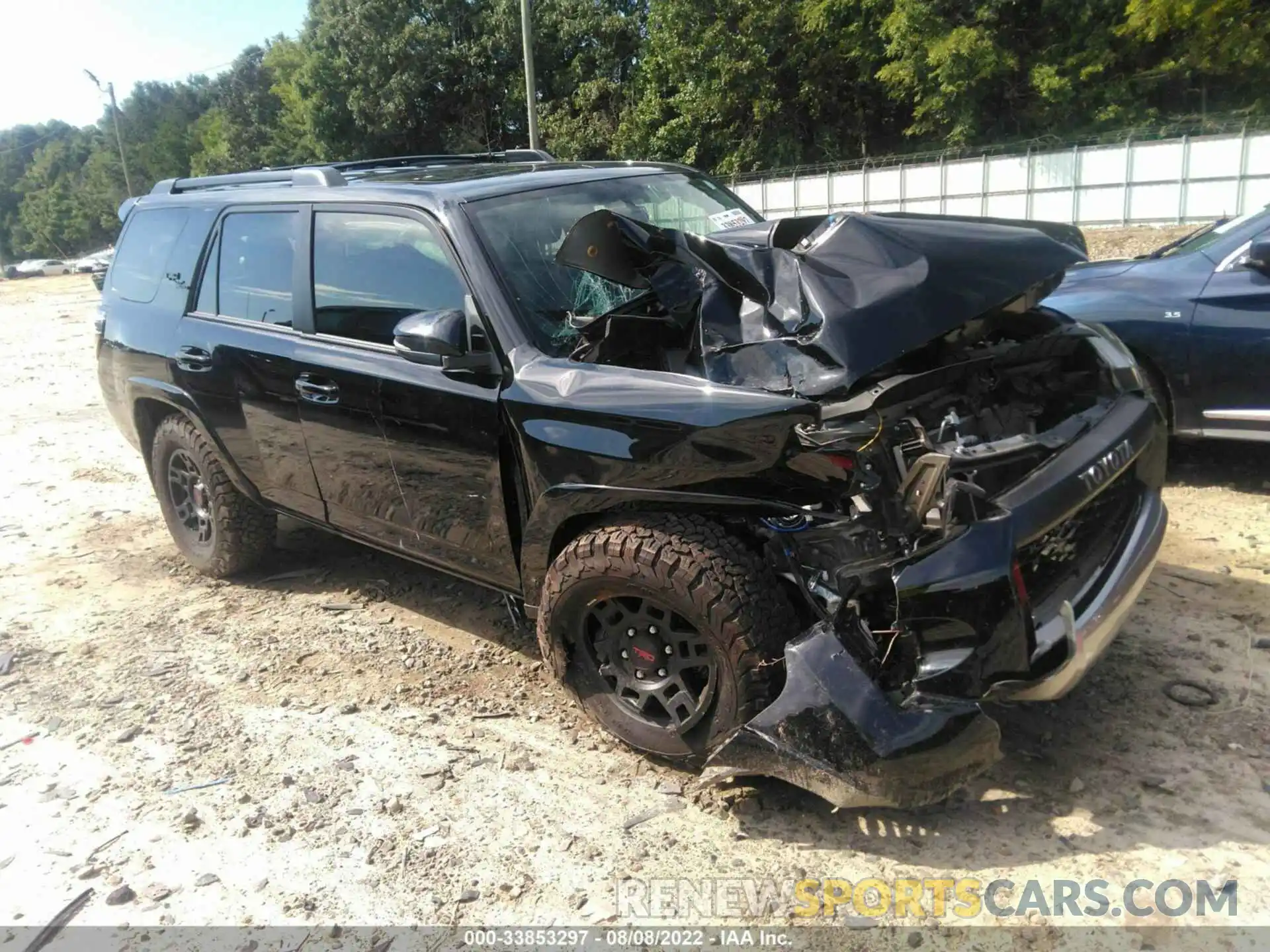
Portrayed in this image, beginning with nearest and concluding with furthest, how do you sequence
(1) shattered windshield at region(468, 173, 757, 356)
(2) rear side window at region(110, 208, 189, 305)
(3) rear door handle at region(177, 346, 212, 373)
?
(1) shattered windshield at region(468, 173, 757, 356)
(3) rear door handle at region(177, 346, 212, 373)
(2) rear side window at region(110, 208, 189, 305)

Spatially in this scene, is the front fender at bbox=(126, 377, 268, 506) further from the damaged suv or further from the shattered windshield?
the shattered windshield

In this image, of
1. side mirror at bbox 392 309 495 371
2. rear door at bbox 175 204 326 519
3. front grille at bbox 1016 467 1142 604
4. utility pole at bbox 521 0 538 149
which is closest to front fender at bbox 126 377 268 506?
rear door at bbox 175 204 326 519

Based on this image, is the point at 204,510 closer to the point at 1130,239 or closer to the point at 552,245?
the point at 552,245

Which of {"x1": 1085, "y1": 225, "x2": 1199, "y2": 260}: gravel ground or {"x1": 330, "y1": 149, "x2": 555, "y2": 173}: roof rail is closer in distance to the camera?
{"x1": 330, "y1": 149, "x2": 555, "y2": 173}: roof rail

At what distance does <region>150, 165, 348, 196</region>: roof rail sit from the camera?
402 cm

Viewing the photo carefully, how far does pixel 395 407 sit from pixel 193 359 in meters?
1.60

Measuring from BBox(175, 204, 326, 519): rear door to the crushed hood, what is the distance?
5.26 feet

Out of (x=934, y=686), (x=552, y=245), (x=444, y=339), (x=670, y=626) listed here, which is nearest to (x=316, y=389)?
(x=444, y=339)

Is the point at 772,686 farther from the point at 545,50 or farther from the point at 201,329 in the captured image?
the point at 545,50

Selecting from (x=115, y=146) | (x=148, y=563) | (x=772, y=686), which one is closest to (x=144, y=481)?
(x=148, y=563)

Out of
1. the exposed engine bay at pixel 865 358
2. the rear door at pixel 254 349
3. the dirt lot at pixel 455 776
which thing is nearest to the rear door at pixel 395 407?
the rear door at pixel 254 349

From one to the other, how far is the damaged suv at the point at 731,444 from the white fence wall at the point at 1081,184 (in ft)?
57.4

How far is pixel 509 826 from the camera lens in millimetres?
2879

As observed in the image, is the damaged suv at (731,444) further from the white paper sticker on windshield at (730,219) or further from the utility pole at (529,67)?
the utility pole at (529,67)
